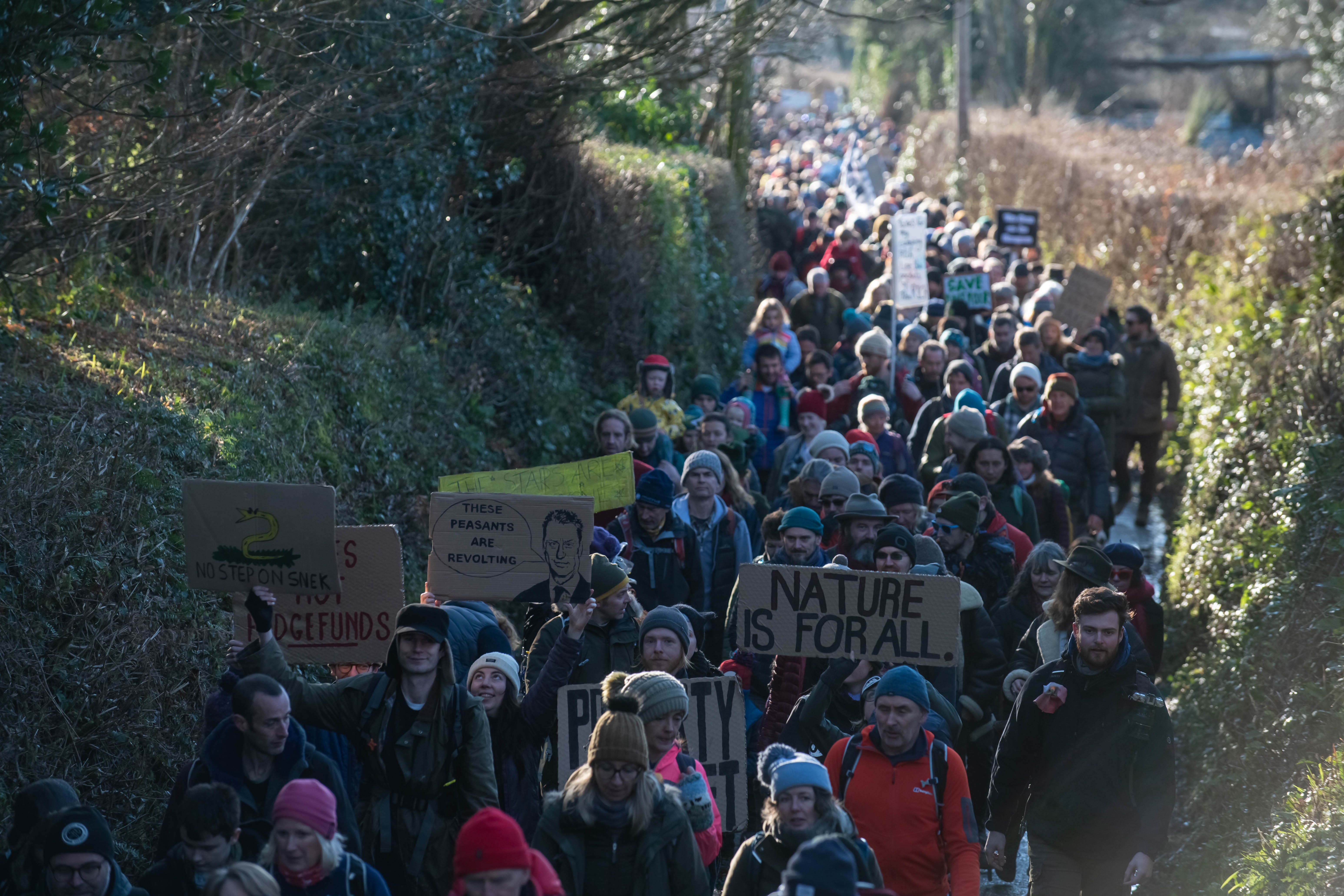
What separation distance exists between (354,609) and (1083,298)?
1210 cm

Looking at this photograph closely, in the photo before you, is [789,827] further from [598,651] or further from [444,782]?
[598,651]

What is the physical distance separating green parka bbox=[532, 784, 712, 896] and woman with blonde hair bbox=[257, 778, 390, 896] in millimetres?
592

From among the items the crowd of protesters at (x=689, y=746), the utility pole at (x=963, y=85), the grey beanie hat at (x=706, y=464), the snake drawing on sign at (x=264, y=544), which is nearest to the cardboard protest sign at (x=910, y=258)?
the crowd of protesters at (x=689, y=746)

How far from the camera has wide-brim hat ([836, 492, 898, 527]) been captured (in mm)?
7801

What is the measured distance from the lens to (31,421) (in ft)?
23.3

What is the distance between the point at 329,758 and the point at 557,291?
464 inches

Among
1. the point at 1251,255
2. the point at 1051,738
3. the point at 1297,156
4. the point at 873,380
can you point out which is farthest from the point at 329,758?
the point at 1297,156

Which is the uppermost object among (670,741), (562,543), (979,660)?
(562,543)

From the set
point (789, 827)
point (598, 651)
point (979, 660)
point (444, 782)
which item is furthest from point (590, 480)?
point (789, 827)

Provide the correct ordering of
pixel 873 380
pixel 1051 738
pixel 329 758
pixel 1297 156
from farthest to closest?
pixel 1297 156 < pixel 873 380 < pixel 1051 738 < pixel 329 758

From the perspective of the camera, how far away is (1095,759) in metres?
5.96

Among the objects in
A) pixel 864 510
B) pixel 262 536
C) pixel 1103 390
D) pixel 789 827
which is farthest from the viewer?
pixel 1103 390

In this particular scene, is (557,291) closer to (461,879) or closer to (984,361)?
(984,361)

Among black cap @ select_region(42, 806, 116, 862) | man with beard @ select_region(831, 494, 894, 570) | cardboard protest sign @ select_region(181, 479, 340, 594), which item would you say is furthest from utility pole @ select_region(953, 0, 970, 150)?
black cap @ select_region(42, 806, 116, 862)
